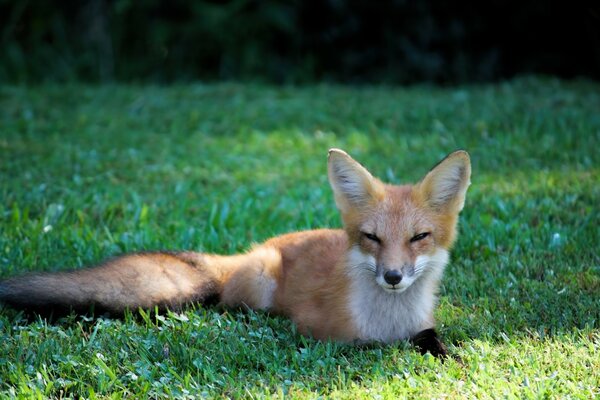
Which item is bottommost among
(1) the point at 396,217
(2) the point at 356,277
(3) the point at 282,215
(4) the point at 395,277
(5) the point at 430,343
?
(3) the point at 282,215

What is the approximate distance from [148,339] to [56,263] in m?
1.59

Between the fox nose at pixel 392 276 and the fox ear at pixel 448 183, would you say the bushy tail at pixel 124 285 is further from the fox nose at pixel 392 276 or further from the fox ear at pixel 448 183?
the fox ear at pixel 448 183

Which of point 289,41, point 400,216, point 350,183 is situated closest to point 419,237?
point 400,216

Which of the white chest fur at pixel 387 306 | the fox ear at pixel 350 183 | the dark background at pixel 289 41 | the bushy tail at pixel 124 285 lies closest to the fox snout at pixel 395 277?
the white chest fur at pixel 387 306

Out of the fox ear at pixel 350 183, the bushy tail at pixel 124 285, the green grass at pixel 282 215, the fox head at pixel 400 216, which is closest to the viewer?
the green grass at pixel 282 215

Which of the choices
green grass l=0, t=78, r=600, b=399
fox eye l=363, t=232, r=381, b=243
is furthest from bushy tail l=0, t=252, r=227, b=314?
fox eye l=363, t=232, r=381, b=243

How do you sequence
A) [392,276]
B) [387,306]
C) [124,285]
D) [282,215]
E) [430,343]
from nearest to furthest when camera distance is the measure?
1. [392,276]
2. [430,343]
3. [387,306]
4. [124,285]
5. [282,215]

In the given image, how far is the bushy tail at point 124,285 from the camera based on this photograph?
4.47m

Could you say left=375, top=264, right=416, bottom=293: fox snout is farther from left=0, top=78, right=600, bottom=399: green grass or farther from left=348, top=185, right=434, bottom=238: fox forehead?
left=0, top=78, right=600, bottom=399: green grass

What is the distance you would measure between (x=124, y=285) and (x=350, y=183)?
57.5 inches

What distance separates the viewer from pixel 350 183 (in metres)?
4.66

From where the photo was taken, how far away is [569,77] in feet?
44.6

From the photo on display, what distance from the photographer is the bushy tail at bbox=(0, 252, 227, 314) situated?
4.47 m

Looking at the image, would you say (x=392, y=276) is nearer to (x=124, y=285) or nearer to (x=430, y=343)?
(x=430, y=343)
